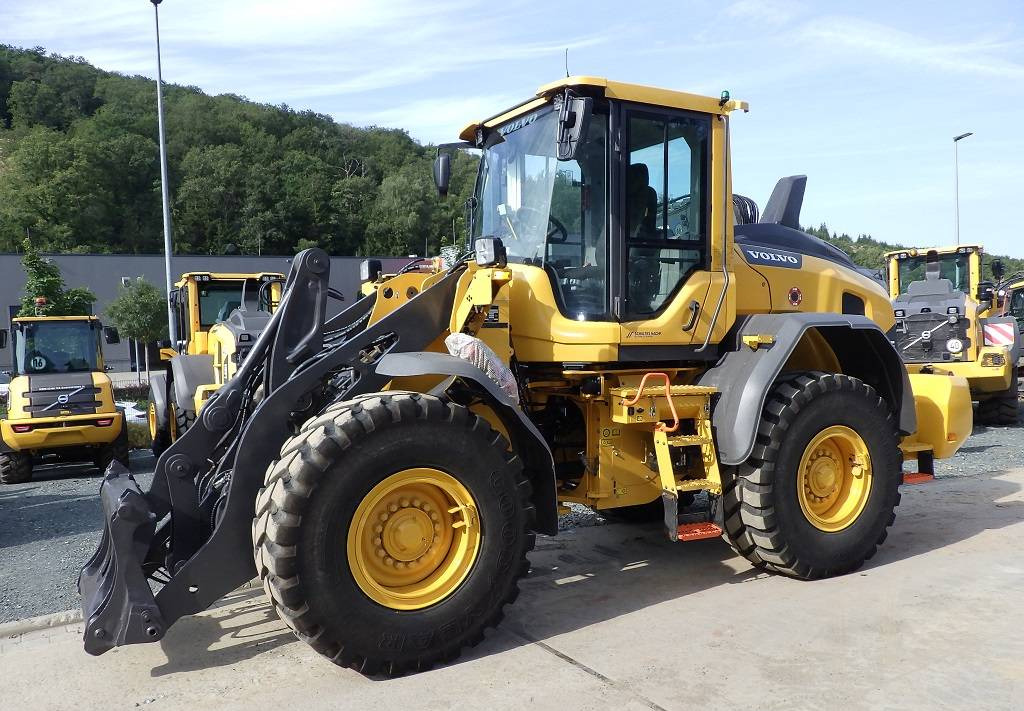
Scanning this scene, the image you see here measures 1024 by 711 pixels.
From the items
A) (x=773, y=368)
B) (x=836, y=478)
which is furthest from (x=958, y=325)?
(x=773, y=368)

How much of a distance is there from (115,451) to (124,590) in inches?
320

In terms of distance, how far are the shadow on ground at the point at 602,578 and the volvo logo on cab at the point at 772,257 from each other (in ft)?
6.89

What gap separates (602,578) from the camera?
17.6 feet

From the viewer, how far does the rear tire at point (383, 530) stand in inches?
145

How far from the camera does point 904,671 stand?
3.79 metres

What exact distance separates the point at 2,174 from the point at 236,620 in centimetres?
7240

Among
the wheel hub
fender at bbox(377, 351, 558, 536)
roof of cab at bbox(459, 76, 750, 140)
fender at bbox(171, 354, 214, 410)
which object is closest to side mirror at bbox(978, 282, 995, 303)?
roof of cab at bbox(459, 76, 750, 140)

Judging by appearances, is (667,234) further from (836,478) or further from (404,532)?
(404,532)

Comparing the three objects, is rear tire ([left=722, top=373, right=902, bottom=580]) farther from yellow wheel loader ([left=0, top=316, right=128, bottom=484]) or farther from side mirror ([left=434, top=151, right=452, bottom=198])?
yellow wheel loader ([left=0, top=316, right=128, bottom=484])

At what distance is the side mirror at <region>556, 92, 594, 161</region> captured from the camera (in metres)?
4.31

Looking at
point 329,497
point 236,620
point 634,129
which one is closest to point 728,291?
point 634,129

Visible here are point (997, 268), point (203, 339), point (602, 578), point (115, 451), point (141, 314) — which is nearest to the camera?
point (602, 578)

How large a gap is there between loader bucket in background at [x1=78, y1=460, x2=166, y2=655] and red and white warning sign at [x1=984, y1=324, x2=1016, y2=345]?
12941 mm

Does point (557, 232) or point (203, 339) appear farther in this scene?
point (203, 339)
